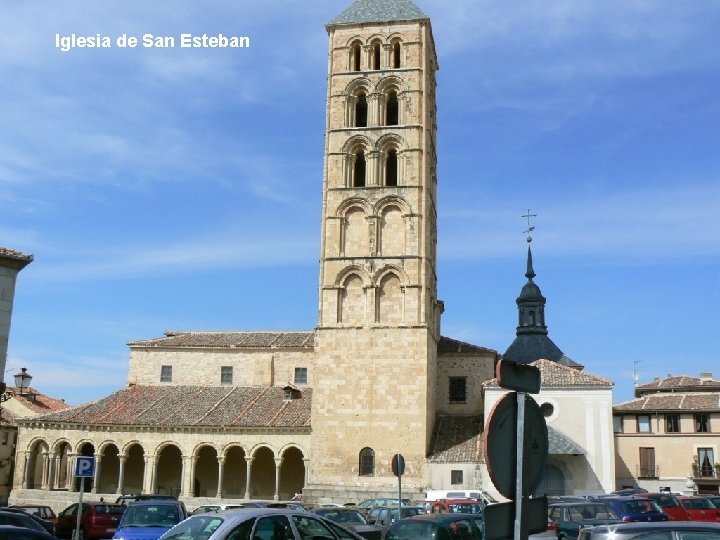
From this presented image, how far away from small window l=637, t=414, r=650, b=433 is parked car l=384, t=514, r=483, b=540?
3746cm

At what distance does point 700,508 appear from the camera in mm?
23250

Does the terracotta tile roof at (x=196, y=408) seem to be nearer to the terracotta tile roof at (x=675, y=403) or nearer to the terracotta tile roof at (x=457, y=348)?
the terracotta tile roof at (x=457, y=348)

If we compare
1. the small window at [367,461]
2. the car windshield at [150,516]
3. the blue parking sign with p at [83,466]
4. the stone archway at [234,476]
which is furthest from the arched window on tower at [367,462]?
the blue parking sign with p at [83,466]

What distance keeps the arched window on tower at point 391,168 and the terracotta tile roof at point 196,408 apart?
13.0 m

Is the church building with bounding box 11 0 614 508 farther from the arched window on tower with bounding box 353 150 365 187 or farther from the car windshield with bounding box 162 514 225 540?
the car windshield with bounding box 162 514 225 540

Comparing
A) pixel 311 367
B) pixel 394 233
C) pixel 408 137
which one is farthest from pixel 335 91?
pixel 311 367

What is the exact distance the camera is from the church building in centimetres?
3866

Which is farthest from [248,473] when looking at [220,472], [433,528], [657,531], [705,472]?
[657,531]

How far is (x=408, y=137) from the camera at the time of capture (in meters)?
42.3

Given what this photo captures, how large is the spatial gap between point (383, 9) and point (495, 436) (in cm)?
4423

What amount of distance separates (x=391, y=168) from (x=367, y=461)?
51.9 ft

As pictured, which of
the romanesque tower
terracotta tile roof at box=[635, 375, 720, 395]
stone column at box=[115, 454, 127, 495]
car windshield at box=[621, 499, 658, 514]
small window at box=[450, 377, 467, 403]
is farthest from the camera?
terracotta tile roof at box=[635, 375, 720, 395]

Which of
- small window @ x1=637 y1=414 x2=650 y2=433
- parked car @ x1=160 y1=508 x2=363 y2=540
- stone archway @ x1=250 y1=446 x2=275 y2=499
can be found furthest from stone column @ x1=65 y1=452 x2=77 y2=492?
parked car @ x1=160 y1=508 x2=363 y2=540

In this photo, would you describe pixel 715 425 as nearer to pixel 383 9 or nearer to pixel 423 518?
pixel 383 9
